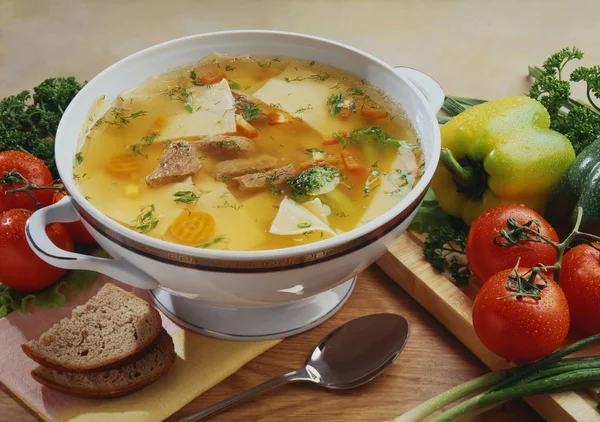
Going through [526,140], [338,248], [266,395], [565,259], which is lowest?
[266,395]

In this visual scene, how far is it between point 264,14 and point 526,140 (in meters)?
2.72

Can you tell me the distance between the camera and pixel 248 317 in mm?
2281

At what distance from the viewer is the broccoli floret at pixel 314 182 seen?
2252mm

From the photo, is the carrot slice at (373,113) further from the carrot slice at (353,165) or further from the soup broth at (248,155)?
the carrot slice at (353,165)

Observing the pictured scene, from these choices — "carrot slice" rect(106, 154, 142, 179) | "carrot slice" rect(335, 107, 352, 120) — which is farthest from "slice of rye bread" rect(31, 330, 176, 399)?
"carrot slice" rect(335, 107, 352, 120)

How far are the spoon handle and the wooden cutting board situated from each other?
0.54 meters

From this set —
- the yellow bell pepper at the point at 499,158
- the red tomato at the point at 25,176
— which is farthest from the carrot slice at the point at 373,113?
the red tomato at the point at 25,176

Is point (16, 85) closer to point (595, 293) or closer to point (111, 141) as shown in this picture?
point (111, 141)

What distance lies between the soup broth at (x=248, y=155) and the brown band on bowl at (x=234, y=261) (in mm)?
193

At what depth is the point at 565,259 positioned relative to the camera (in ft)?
7.60

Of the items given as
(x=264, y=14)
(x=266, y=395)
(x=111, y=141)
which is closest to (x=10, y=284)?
(x=111, y=141)

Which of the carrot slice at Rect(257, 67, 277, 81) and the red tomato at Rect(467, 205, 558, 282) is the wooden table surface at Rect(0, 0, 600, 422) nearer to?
the carrot slice at Rect(257, 67, 277, 81)

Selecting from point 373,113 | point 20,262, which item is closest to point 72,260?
point 20,262

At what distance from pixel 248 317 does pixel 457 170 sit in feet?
3.24
